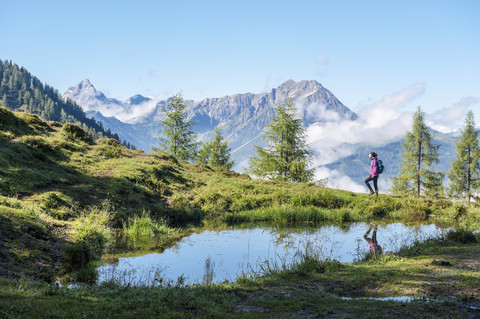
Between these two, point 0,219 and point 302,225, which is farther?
point 302,225

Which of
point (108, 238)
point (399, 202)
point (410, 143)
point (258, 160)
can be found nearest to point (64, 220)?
point (108, 238)

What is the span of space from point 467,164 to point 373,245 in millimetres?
56760

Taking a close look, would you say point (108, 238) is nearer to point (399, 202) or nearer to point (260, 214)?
point (260, 214)

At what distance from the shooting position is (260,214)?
2441 cm

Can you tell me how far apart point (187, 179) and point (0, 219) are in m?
18.4

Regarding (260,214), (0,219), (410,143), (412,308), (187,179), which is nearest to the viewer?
(412,308)

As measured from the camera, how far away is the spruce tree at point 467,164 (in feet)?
199

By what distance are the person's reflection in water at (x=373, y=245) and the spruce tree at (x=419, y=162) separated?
40119mm

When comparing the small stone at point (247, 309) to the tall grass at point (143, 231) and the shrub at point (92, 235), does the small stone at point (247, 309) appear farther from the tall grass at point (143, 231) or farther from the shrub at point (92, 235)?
the tall grass at point (143, 231)

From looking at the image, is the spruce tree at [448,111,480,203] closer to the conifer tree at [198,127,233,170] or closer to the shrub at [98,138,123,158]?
the conifer tree at [198,127,233,170]

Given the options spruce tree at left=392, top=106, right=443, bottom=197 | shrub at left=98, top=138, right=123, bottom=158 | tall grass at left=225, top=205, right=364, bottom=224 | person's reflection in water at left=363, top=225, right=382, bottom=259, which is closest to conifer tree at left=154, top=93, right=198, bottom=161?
shrub at left=98, top=138, right=123, bottom=158

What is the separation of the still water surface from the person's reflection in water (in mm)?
200

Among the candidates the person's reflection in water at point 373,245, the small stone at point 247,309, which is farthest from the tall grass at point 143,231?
the small stone at point 247,309

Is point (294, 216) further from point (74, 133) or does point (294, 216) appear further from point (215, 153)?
point (215, 153)
